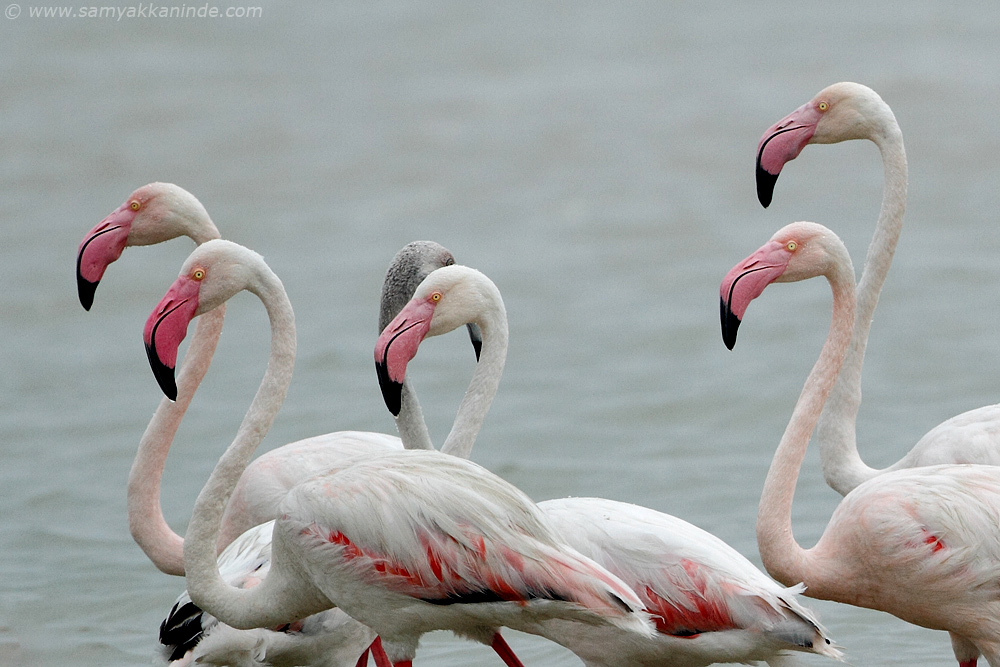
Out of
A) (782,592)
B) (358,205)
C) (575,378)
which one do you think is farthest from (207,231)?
(358,205)

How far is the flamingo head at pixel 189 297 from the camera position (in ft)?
16.2

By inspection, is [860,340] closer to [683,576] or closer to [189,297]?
[683,576]

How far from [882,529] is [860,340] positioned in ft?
4.35

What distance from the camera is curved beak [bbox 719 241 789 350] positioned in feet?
17.3

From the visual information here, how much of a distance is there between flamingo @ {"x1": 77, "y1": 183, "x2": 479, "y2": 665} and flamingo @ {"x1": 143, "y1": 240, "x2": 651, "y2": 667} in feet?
2.38

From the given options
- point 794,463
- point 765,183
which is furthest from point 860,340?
point 794,463

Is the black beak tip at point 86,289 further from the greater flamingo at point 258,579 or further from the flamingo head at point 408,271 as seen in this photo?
the flamingo head at point 408,271

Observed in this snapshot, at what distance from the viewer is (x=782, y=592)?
4770 mm

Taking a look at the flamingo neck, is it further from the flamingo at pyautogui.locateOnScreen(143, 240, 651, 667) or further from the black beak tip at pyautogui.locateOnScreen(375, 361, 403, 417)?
the flamingo at pyautogui.locateOnScreen(143, 240, 651, 667)

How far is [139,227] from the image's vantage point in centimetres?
600

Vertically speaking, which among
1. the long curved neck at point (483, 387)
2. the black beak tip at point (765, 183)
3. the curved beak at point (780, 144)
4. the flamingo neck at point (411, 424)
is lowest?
the flamingo neck at point (411, 424)

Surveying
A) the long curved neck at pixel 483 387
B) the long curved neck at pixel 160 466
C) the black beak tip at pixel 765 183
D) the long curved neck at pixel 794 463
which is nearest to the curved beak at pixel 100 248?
the long curved neck at pixel 160 466

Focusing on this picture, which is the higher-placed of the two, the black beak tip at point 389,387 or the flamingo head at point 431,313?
the flamingo head at point 431,313

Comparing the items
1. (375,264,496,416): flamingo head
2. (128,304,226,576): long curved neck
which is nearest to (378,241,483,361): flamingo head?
(375,264,496,416): flamingo head
